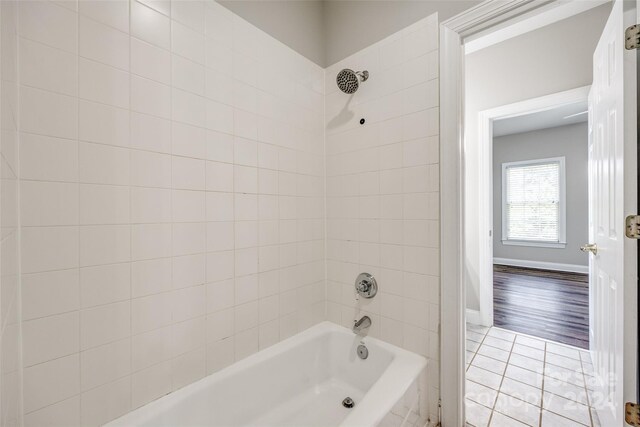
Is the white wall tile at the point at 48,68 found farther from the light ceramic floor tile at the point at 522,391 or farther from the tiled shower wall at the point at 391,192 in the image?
the light ceramic floor tile at the point at 522,391

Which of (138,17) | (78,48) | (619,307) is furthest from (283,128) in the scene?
(619,307)

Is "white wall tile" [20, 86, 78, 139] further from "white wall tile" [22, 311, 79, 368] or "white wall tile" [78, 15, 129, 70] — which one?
"white wall tile" [22, 311, 79, 368]

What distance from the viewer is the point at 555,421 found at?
1544 mm

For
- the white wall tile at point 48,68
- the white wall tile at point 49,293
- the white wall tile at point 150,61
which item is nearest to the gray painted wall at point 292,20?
the white wall tile at point 150,61

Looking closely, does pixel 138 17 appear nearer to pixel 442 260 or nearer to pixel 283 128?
pixel 283 128

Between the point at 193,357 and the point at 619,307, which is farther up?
the point at 619,307

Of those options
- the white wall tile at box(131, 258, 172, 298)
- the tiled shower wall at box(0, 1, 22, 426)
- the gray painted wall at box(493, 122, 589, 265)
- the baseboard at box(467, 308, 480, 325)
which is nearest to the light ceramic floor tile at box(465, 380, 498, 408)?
the baseboard at box(467, 308, 480, 325)

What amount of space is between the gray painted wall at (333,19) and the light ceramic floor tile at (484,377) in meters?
2.28

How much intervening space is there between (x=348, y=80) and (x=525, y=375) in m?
2.36

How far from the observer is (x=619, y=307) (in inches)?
44.7

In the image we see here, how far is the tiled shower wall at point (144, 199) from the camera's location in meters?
0.92

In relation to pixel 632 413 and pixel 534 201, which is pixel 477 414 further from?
pixel 534 201

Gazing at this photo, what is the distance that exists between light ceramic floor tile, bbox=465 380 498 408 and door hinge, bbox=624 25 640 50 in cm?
193

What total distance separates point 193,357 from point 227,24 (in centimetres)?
166
